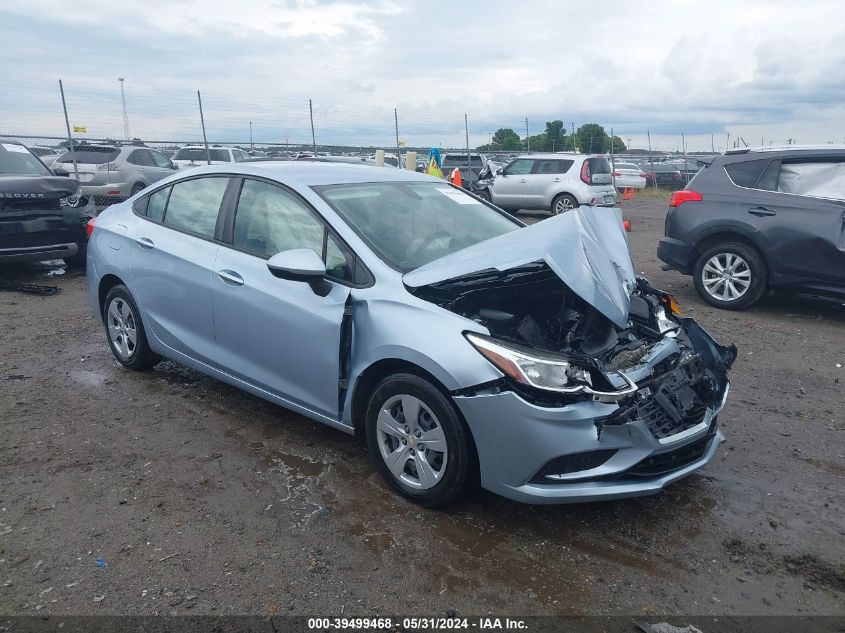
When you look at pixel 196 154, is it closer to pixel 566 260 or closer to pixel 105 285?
pixel 105 285

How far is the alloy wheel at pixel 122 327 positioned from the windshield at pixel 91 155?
36.1 feet

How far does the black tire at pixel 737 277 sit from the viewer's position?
7.41 m

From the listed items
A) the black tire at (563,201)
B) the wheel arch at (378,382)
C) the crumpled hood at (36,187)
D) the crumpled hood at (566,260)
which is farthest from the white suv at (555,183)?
the wheel arch at (378,382)

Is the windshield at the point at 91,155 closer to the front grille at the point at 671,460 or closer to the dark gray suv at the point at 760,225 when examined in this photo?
the dark gray suv at the point at 760,225

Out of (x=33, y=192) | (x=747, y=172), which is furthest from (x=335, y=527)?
(x=33, y=192)

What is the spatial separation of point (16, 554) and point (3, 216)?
252 inches

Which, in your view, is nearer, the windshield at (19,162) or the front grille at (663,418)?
the front grille at (663,418)

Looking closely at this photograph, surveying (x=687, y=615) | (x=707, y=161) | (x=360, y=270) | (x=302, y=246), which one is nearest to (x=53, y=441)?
(x=302, y=246)

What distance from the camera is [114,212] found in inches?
215

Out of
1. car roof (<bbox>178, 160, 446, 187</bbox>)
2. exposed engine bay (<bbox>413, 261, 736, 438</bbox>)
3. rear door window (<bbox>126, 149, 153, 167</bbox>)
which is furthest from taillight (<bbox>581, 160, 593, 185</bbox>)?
exposed engine bay (<bbox>413, 261, 736, 438</bbox>)

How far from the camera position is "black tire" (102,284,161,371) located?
202 inches

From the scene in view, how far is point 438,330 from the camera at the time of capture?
3.26 meters

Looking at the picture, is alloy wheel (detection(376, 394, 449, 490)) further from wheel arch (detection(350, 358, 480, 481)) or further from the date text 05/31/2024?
the date text 05/31/2024

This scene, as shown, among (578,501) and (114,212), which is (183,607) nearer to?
(578,501)
